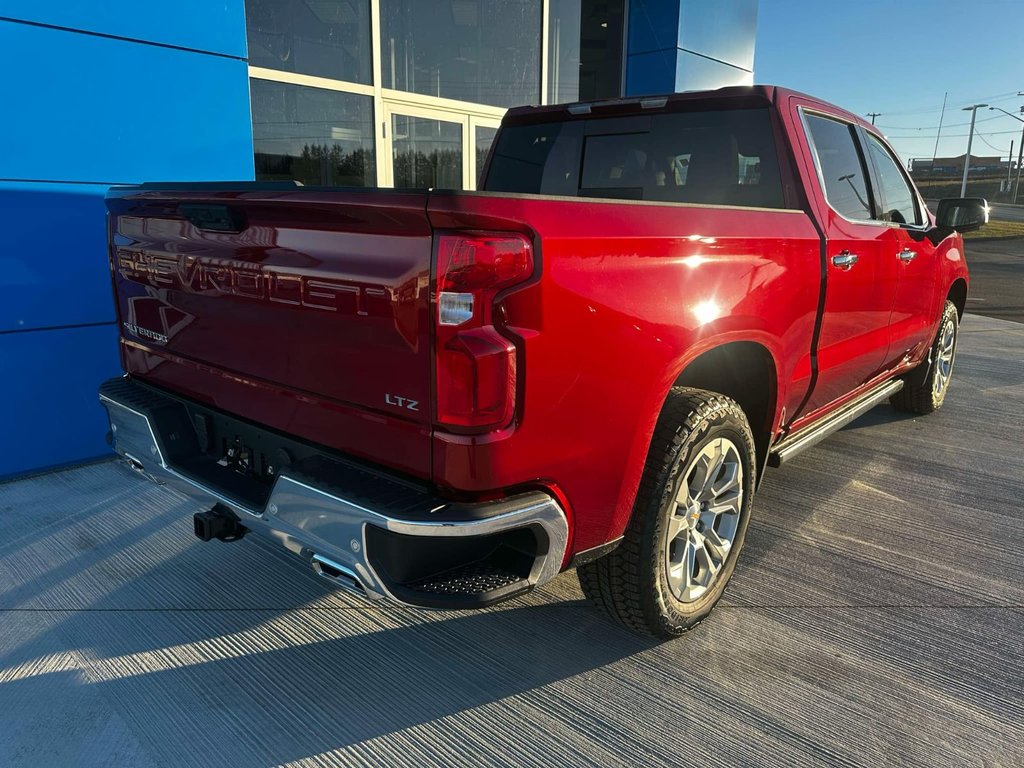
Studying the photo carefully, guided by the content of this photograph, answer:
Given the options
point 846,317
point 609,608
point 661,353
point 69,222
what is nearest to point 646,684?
point 609,608

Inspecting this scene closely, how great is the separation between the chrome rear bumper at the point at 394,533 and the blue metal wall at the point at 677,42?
28.4 feet

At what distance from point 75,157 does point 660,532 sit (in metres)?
3.87

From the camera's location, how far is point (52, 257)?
13.6 ft

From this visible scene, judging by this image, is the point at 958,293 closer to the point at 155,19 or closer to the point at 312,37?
the point at 312,37

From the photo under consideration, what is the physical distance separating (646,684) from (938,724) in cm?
88

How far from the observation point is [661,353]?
7.23 feet

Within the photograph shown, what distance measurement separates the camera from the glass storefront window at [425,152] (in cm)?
698

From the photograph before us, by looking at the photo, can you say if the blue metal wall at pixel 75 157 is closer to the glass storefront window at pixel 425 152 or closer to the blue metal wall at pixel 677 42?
the glass storefront window at pixel 425 152

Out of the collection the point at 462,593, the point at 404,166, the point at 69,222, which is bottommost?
the point at 462,593

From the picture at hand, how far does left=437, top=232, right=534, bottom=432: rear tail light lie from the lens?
175 centimetres

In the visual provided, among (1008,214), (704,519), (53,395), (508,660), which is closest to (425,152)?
(53,395)

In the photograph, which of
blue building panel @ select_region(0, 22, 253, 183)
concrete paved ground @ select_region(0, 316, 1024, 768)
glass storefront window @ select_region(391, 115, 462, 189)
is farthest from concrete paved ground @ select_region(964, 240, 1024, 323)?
blue building panel @ select_region(0, 22, 253, 183)

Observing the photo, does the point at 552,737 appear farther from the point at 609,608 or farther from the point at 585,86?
the point at 585,86

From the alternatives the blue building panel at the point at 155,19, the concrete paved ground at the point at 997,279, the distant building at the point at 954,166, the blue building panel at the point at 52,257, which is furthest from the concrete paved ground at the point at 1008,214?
the blue building panel at the point at 52,257
